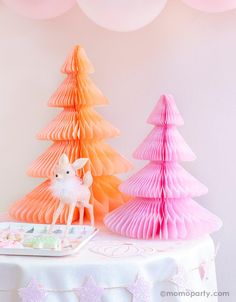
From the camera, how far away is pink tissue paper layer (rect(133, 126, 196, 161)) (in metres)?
1.38

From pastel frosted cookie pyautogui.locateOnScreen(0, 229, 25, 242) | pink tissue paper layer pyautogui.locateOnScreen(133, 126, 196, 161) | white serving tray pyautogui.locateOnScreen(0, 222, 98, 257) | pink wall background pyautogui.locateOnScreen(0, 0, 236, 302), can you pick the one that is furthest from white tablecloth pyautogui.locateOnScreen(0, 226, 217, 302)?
pink wall background pyautogui.locateOnScreen(0, 0, 236, 302)

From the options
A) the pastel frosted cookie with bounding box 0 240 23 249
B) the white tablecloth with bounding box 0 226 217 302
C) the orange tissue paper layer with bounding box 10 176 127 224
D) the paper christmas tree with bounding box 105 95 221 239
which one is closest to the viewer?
the white tablecloth with bounding box 0 226 217 302

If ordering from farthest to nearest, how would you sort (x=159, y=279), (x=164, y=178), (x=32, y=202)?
(x=32, y=202) → (x=164, y=178) → (x=159, y=279)

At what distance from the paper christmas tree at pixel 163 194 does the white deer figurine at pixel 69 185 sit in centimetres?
9

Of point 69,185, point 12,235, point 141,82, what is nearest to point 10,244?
point 12,235

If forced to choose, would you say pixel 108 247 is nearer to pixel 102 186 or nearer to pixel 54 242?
pixel 54 242

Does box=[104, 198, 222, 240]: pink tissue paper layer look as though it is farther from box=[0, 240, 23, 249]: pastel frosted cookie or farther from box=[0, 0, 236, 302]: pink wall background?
box=[0, 0, 236, 302]: pink wall background

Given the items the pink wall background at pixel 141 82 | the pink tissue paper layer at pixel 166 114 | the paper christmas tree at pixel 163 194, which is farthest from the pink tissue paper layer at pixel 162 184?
the pink wall background at pixel 141 82

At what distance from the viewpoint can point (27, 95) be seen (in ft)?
6.03

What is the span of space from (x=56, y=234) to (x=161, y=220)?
0.84ft

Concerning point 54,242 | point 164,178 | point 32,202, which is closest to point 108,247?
point 54,242

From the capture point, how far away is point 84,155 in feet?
4.98

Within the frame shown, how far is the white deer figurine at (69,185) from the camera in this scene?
1337 mm

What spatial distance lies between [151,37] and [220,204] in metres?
0.56
